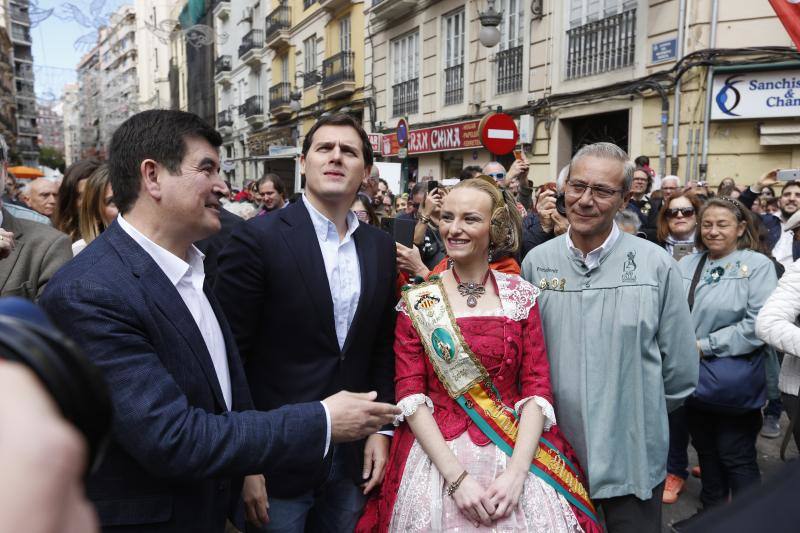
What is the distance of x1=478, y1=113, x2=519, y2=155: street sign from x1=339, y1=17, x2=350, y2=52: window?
14106mm

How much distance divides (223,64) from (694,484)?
121 feet

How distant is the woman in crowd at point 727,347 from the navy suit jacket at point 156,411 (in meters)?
2.64

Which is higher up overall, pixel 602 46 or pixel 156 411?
pixel 602 46

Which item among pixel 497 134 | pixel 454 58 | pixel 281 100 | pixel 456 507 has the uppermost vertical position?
pixel 281 100

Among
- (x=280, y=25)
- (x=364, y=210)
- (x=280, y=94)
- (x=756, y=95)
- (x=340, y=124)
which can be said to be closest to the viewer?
(x=340, y=124)

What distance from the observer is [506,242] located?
2471mm

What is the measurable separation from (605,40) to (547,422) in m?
10.2

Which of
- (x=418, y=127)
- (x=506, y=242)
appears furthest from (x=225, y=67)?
(x=506, y=242)

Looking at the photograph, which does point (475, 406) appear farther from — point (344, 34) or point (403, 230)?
point (344, 34)

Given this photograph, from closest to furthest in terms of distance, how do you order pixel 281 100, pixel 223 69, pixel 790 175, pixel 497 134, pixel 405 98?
pixel 790 175 < pixel 497 134 < pixel 405 98 < pixel 281 100 < pixel 223 69

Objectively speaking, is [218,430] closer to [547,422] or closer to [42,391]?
[42,391]

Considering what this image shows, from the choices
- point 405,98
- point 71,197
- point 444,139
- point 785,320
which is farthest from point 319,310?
point 405,98

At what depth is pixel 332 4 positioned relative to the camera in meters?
20.3

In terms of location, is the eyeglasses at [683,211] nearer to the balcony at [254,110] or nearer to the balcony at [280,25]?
the balcony at [280,25]
